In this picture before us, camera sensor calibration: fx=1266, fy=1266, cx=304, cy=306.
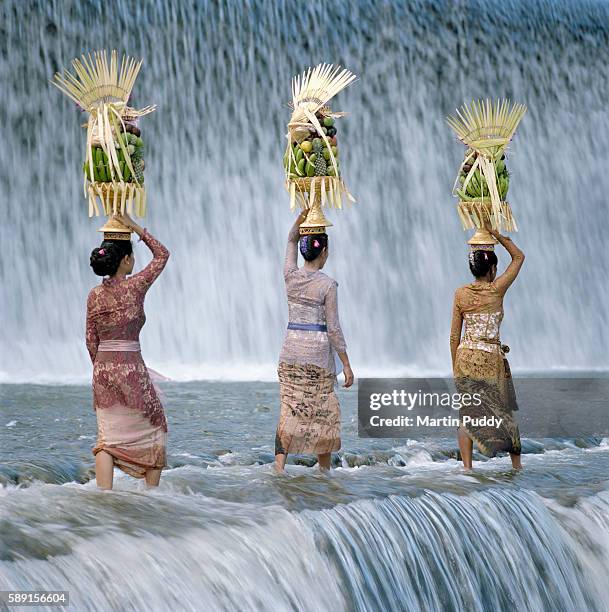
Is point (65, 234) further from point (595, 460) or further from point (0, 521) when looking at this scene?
point (0, 521)

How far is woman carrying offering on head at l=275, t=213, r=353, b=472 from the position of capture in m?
6.70

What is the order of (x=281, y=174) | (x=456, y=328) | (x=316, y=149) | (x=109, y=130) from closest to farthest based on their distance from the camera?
(x=109, y=130), (x=316, y=149), (x=456, y=328), (x=281, y=174)

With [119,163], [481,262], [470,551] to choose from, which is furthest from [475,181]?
[470,551]

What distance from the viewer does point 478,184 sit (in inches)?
288

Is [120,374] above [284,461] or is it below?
above

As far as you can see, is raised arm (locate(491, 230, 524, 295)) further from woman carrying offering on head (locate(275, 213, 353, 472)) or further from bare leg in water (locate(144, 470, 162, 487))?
bare leg in water (locate(144, 470, 162, 487))

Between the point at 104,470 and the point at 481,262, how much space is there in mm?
2534

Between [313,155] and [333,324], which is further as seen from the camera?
[313,155]

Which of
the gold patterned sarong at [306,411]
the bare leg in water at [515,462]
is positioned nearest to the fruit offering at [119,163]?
the gold patterned sarong at [306,411]

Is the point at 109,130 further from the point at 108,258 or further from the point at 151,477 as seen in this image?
the point at 151,477

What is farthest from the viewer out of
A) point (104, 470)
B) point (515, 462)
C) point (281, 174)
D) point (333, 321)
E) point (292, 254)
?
point (281, 174)

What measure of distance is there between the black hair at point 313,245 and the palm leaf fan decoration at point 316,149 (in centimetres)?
21

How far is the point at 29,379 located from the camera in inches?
553

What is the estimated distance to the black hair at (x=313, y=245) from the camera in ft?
22.0
